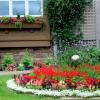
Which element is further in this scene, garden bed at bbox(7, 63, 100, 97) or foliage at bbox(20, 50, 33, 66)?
foliage at bbox(20, 50, 33, 66)

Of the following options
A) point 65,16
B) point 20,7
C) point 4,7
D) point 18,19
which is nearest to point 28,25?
point 18,19

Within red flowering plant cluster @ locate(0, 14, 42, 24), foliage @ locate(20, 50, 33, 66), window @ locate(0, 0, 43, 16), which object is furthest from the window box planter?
foliage @ locate(20, 50, 33, 66)

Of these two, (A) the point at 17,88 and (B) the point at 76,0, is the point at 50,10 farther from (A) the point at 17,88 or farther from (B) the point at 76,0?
(A) the point at 17,88

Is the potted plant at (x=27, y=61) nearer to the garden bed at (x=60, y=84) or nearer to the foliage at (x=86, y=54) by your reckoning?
the foliage at (x=86, y=54)

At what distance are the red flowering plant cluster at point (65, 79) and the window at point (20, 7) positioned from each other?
597 cm

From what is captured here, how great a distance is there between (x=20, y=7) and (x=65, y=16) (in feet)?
5.14

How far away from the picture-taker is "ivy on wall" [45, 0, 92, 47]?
1480 cm

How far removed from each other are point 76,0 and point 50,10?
912 millimetres

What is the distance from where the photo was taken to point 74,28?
15523 mm

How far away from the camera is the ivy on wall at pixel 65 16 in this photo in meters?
14.8

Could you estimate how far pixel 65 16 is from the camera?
49.3ft

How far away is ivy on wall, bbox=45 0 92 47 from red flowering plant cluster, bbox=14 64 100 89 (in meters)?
5.49

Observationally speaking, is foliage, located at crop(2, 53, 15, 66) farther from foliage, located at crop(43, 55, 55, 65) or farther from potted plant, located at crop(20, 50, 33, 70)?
foliage, located at crop(43, 55, 55, 65)

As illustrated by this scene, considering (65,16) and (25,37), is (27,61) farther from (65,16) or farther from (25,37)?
(65,16)
